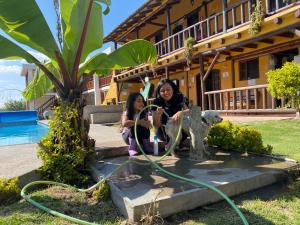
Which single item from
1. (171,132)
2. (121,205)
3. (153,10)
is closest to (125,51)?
(171,132)

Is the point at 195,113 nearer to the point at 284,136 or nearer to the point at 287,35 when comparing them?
the point at 284,136

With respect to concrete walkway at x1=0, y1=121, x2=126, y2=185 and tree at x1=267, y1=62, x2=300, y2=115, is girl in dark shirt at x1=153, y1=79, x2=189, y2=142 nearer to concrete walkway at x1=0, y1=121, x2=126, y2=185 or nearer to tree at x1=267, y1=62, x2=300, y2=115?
concrete walkway at x1=0, y1=121, x2=126, y2=185

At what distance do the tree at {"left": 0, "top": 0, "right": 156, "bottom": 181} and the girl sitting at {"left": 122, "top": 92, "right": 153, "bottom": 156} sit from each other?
0.65 meters

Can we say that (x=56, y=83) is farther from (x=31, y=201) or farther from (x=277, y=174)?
(x=277, y=174)

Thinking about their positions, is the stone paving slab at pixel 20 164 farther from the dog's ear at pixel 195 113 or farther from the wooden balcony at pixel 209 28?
the wooden balcony at pixel 209 28

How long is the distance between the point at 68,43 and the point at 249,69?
1085cm

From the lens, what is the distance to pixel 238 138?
16.3 feet

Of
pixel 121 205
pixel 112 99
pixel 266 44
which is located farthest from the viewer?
pixel 112 99

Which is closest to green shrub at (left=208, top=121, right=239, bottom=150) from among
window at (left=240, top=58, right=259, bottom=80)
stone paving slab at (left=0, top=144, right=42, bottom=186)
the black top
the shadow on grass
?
the black top

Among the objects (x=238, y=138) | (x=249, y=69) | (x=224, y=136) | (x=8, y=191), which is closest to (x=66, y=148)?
(x=8, y=191)

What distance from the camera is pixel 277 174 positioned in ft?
12.1

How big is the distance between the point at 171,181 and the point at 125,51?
7.93 feet

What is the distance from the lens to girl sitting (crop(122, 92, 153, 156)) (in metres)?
5.05

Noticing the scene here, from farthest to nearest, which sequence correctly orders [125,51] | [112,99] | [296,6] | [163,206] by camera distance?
[112,99] → [296,6] → [125,51] → [163,206]
